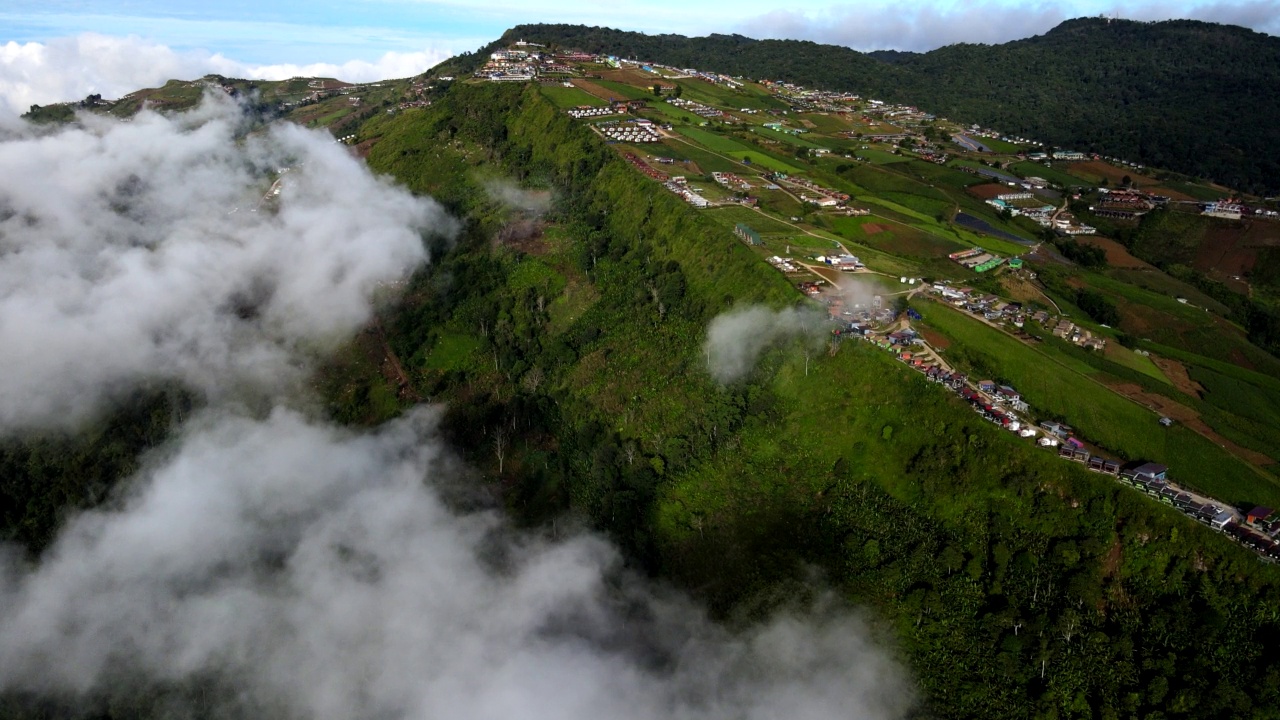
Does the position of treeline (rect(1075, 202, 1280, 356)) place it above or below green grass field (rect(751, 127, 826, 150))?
below

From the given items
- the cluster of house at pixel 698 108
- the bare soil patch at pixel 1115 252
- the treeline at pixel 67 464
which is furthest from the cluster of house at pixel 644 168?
the treeline at pixel 67 464

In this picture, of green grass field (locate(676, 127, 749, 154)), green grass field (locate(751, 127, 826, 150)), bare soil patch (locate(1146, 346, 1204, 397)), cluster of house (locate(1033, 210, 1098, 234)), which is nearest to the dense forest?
bare soil patch (locate(1146, 346, 1204, 397))

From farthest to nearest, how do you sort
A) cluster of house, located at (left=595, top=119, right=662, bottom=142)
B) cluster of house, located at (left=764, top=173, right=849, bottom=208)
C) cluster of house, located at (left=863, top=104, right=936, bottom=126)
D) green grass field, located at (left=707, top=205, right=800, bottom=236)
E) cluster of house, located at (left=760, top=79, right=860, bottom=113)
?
cluster of house, located at (left=863, top=104, right=936, bottom=126)
cluster of house, located at (left=760, top=79, right=860, bottom=113)
cluster of house, located at (left=595, top=119, right=662, bottom=142)
cluster of house, located at (left=764, top=173, right=849, bottom=208)
green grass field, located at (left=707, top=205, right=800, bottom=236)

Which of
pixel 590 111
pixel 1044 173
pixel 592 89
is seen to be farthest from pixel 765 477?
pixel 1044 173

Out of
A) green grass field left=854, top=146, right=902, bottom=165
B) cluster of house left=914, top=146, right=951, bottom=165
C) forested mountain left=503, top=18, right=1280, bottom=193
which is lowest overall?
green grass field left=854, top=146, right=902, bottom=165

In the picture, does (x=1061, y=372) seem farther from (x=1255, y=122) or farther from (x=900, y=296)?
(x=1255, y=122)

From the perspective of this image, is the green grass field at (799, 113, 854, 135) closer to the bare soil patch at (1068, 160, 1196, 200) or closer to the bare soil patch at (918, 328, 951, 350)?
the bare soil patch at (1068, 160, 1196, 200)

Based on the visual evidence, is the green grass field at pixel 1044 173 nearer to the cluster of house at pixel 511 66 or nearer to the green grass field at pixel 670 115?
the green grass field at pixel 670 115
